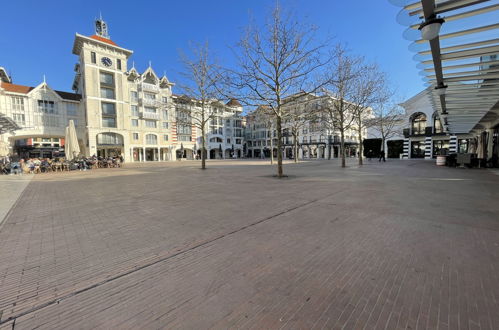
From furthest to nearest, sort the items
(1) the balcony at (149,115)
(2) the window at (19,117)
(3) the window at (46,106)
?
(1) the balcony at (149,115)
(3) the window at (46,106)
(2) the window at (19,117)

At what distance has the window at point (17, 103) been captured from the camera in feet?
114

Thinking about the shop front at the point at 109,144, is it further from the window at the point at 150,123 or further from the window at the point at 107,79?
the window at the point at 107,79

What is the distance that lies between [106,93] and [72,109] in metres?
7.04

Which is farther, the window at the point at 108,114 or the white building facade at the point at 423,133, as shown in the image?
the window at the point at 108,114

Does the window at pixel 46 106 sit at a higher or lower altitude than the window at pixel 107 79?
lower

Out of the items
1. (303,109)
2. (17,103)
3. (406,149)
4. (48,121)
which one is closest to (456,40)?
(303,109)

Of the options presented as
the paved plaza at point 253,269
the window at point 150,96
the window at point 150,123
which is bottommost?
the paved plaza at point 253,269

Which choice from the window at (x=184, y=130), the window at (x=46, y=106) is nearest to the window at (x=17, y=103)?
the window at (x=46, y=106)

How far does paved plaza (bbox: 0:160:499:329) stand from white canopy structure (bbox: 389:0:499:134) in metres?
3.67

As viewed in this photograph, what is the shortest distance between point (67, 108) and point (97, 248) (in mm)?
47683

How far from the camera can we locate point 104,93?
127ft

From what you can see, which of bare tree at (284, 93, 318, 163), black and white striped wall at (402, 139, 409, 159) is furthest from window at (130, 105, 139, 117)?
black and white striped wall at (402, 139, 409, 159)

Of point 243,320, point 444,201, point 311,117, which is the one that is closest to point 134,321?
point 243,320

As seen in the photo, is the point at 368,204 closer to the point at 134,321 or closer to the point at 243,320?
the point at 243,320
